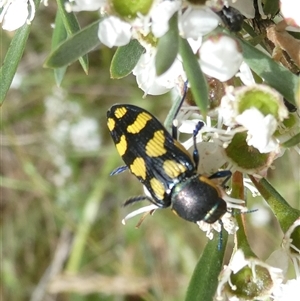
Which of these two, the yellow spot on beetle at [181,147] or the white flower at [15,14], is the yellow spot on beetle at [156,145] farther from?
the white flower at [15,14]

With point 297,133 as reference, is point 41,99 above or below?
below

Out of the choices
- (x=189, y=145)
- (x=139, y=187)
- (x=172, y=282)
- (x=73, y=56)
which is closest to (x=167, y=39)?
(x=73, y=56)

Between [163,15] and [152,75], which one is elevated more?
[163,15]

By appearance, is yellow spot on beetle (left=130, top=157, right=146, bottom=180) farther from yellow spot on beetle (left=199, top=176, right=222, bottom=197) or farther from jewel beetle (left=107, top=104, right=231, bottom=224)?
yellow spot on beetle (left=199, top=176, right=222, bottom=197)

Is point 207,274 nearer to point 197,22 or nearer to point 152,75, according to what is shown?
point 152,75

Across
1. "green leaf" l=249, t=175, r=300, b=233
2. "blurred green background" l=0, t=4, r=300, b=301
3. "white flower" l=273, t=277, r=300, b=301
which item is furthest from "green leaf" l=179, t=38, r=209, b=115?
"blurred green background" l=0, t=4, r=300, b=301

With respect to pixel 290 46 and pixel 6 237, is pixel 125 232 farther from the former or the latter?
pixel 290 46

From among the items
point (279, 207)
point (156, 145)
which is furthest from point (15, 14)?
point (279, 207)
